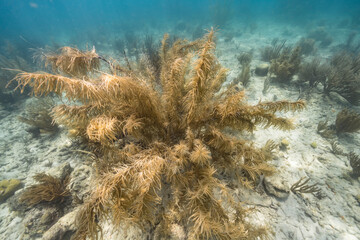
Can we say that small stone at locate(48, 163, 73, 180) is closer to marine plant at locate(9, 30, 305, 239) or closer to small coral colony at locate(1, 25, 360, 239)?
small coral colony at locate(1, 25, 360, 239)

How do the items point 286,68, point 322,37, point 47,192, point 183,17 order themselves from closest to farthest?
point 47,192 < point 286,68 < point 322,37 < point 183,17

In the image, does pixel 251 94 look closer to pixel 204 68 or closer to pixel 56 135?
pixel 204 68

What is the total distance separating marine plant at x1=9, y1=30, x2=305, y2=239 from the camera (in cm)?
171

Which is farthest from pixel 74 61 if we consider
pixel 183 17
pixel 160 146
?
pixel 183 17

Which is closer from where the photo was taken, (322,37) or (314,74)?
(314,74)

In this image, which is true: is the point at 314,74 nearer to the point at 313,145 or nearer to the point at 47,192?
the point at 313,145

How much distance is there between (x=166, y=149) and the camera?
2354 mm

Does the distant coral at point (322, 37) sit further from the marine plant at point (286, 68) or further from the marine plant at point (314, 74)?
the marine plant at point (314, 74)

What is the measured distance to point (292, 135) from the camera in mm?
4297

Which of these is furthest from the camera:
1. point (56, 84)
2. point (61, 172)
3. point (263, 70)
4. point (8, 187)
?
point (263, 70)

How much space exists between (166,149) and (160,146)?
0.12 m

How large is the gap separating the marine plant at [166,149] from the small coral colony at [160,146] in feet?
0.04

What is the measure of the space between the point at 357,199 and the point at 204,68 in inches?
166

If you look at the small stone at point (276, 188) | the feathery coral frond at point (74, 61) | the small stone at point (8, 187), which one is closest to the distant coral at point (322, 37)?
the small stone at point (276, 188)
